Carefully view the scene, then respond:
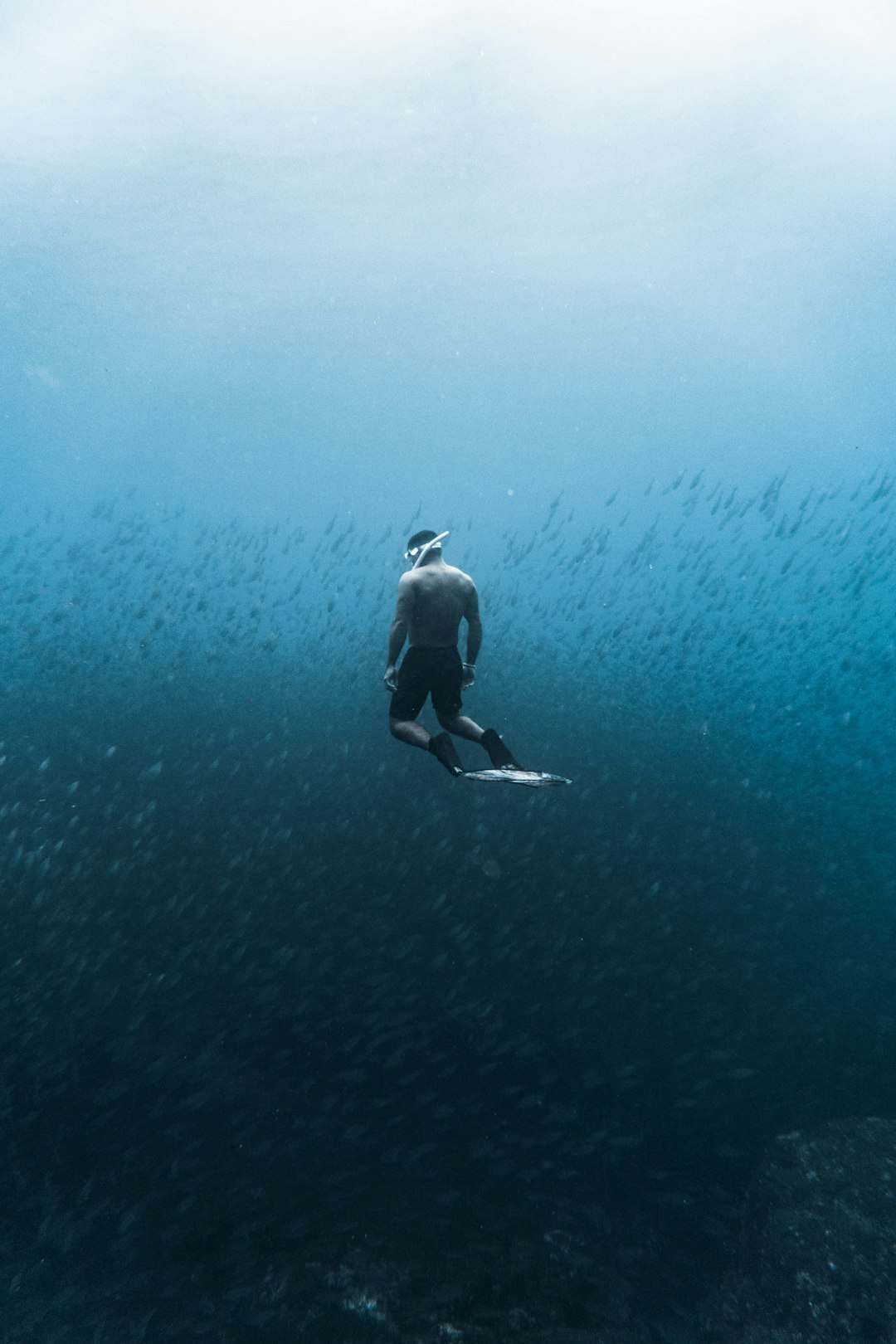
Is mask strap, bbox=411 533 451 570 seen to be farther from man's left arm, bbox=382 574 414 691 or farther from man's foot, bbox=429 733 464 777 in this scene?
man's foot, bbox=429 733 464 777

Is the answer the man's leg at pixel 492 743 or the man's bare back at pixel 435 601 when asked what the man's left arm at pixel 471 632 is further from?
the man's leg at pixel 492 743

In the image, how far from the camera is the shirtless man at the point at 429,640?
15.1 ft

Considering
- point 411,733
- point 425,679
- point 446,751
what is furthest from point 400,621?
point 446,751

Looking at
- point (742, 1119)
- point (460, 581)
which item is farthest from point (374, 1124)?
point (460, 581)

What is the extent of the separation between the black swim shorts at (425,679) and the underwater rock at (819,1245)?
750 centimetres

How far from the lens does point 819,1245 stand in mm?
7453

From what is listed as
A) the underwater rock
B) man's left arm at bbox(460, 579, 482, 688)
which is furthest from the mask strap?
the underwater rock

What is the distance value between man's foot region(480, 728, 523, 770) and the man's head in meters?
1.41

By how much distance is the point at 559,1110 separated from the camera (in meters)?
8.53

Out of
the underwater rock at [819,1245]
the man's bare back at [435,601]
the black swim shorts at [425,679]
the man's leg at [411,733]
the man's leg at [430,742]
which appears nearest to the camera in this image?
the man's leg at [430,742]

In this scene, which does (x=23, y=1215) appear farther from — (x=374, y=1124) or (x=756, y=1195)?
(x=756, y=1195)

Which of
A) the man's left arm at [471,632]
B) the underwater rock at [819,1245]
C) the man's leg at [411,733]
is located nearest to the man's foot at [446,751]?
the man's leg at [411,733]

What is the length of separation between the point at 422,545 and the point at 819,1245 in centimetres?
919

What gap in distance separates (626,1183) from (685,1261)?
2.93 feet
